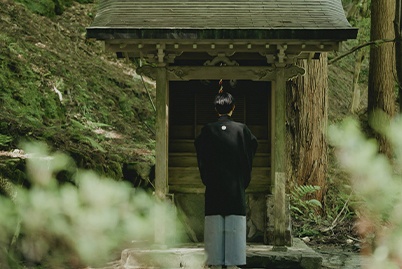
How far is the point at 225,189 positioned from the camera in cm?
515

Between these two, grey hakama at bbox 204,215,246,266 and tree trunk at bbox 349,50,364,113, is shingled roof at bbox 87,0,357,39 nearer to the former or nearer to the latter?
grey hakama at bbox 204,215,246,266

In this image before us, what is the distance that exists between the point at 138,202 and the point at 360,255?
175 inches

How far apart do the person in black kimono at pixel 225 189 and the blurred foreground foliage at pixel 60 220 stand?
112 cm

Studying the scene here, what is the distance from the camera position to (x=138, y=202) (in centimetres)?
859

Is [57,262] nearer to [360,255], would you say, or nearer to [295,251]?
[295,251]

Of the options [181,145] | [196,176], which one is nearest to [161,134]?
[181,145]

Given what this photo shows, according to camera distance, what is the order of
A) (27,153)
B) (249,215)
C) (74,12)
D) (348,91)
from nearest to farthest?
(27,153), (249,215), (74,12), (348,91)

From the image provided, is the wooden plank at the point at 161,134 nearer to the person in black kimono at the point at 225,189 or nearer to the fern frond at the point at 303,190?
the person in black kimono at the point at 225,189

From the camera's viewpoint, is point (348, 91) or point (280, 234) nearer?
point (280, 234)

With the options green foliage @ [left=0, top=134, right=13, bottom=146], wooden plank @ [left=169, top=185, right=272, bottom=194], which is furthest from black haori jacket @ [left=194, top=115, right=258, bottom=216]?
green foliage @ [left=0, top=134, right=13, bottom=146]

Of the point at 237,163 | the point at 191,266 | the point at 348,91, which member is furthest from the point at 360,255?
the point at 348,91

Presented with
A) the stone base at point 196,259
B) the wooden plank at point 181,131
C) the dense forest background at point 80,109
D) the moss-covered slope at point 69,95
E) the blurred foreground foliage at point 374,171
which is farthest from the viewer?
the moss-covered slope at point 69,95

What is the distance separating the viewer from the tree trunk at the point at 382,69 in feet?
37.4

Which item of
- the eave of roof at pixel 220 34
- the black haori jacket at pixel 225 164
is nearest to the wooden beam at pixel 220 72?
the eave of roof at pixel 220 34
